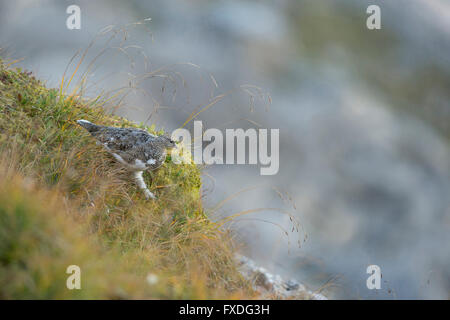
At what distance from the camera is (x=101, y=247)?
9.78ft

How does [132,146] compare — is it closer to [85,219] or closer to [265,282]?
[85,219]

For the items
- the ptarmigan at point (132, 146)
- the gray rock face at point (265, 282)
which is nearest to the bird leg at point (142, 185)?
the ptarmigan at point (132, 146)

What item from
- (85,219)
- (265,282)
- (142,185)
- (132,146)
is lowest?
(265,282)

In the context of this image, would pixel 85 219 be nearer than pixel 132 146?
Yes

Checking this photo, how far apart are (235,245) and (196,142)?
1731 mm

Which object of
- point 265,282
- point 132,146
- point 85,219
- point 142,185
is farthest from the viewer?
point 265,282

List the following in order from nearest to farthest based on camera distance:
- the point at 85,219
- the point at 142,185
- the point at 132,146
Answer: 1. the point at 85,219
2. the point at 132,146
3. the point at 142,185

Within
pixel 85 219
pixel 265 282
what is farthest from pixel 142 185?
pixel 265 282

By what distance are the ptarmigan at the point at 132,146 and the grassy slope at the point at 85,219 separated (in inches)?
5.8

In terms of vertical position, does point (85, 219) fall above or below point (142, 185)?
below

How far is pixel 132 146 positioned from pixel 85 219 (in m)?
1.01

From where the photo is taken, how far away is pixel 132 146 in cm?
386
